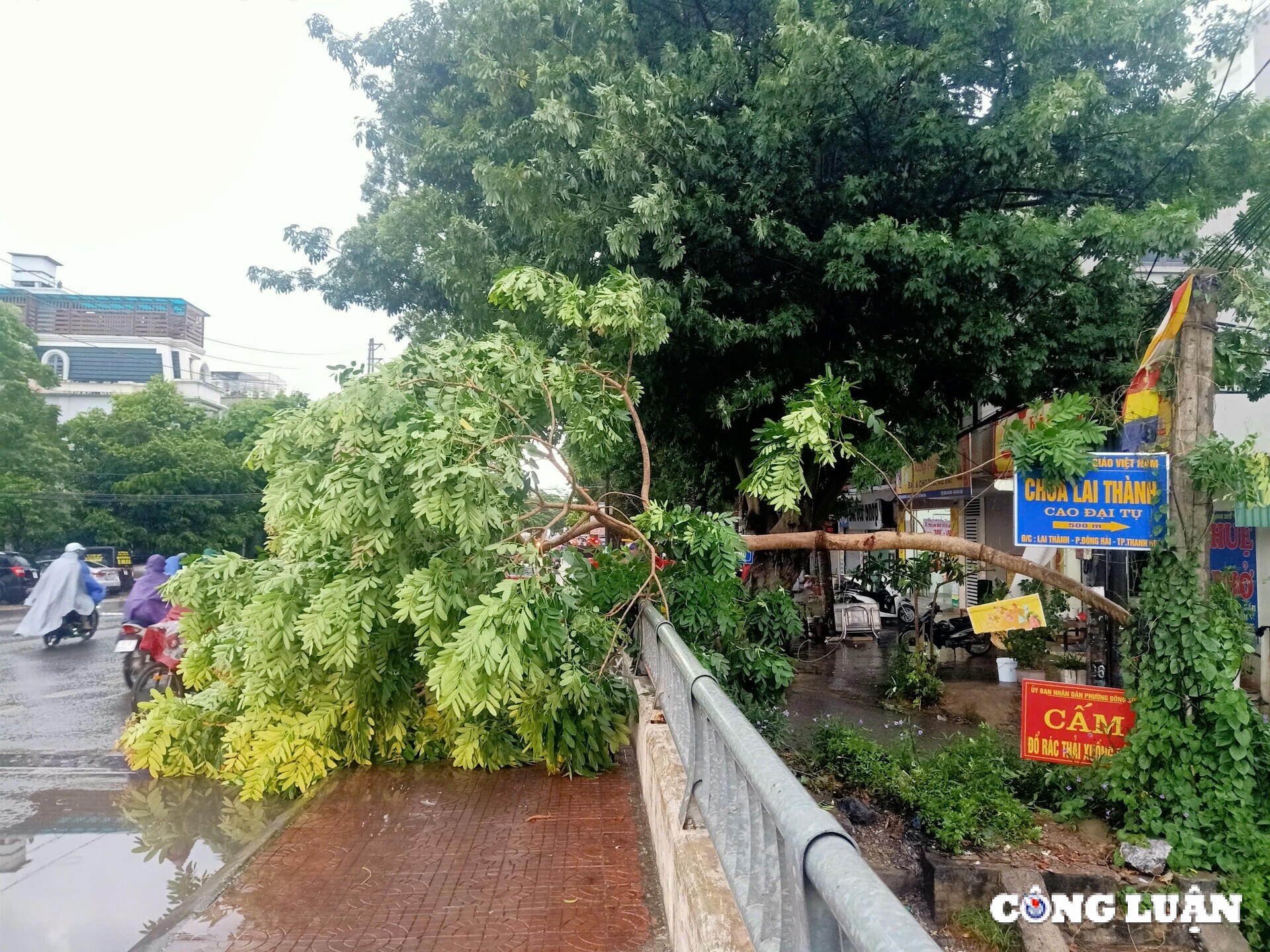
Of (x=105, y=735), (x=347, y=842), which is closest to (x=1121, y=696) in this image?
(x=347, y=842)

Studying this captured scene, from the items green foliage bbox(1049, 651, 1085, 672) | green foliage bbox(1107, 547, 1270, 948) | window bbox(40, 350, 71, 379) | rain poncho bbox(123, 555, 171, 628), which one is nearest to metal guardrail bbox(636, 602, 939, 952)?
green foliage bbox(1107, 547, 1270, 948)

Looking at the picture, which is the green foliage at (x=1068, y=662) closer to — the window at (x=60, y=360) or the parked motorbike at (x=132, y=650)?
the parked motorbike at (x=132, y=650)

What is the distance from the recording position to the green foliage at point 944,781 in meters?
6.15

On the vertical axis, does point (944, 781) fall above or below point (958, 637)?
above

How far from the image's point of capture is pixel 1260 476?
5613mm

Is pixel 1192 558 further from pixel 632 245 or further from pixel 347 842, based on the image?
pixel 347 842

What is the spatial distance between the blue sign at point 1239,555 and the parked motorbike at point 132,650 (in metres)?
13.9

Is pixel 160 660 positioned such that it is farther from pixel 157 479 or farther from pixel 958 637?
pixel 157 479

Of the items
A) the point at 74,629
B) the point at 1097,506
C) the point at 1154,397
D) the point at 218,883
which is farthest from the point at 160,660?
the point at 1154,397

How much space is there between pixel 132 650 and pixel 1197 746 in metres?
10.7

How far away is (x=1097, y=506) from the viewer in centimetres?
602

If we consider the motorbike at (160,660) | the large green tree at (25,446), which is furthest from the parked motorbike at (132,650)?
the large green tree at (25,446)

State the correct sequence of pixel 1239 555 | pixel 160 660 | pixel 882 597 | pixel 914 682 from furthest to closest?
pixel 882 597, pixel 1239 555, pixel 914 682, pixel 160 660

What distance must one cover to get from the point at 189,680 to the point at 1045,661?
11218mm
